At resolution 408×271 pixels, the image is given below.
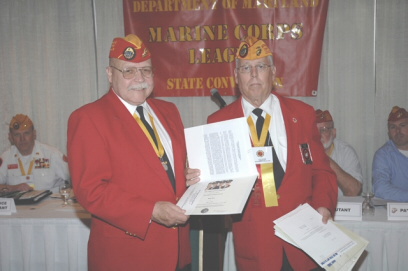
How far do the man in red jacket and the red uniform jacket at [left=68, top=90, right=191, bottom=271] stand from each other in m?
0.27

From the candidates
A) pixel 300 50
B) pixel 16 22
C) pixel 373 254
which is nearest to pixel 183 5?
pixel 300 50

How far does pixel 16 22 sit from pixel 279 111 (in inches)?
184

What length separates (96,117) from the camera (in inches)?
78.5

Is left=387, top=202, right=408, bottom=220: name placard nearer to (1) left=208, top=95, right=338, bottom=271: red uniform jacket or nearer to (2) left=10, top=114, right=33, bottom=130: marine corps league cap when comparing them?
(1) left=208, top=95, right=338, bottom=271: red uniform jacket

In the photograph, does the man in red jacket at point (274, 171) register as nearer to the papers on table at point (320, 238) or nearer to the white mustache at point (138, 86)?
the papers on table at point (320, 238)

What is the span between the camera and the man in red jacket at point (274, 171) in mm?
2143

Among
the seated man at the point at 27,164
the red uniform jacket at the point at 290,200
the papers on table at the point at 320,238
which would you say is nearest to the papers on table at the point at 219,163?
the red uniform jacket at the point at 290,200

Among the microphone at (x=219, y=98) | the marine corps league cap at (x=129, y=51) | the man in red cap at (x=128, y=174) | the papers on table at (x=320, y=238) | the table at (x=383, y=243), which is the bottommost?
the table at (x=383, y=243)

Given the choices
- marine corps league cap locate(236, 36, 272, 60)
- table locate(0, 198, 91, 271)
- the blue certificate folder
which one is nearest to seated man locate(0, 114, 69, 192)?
the blue certificate folder

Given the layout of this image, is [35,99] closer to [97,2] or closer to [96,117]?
[97,2]

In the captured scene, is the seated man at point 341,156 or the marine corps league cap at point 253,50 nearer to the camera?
the marine corps league cap at point 253,50

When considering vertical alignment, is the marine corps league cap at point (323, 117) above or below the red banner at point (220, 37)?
below

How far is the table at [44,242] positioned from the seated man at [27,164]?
162cm

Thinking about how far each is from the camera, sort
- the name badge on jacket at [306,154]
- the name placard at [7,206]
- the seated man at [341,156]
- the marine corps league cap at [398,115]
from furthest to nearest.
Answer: the marine corps league cap at [398,115] < the seated man at [341,156] < the name placard at [7,206] < the name badge on jacket at [306,154]
